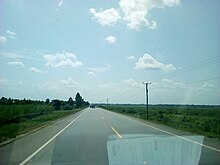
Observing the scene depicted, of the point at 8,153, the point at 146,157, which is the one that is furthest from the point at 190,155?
the point at 8,153

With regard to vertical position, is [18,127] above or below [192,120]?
below

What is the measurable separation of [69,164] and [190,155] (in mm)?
4271

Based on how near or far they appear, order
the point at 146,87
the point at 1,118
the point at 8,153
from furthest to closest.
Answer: the point at 146,87, the point at 1,118, the point at 8,153

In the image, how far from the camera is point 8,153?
42.9ft

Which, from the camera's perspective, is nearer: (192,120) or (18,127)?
(18,127)

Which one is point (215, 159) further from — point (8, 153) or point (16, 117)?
point (16, 117)

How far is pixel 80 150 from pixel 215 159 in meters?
5.35

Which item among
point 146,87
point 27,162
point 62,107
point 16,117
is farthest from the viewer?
point 62,107

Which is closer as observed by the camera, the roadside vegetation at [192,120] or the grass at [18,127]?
the grass at [18,127]

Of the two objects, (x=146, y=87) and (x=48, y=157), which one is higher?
(x=146, y=87)

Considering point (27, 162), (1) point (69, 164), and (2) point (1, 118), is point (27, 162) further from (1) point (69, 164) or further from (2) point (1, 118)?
(2) point (1, 118)

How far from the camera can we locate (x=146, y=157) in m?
11.2

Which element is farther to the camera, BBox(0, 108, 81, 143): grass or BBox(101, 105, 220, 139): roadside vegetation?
BBox(101, 105, 220, 139): roadside vegetation

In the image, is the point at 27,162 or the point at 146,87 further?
the point at 146,87
